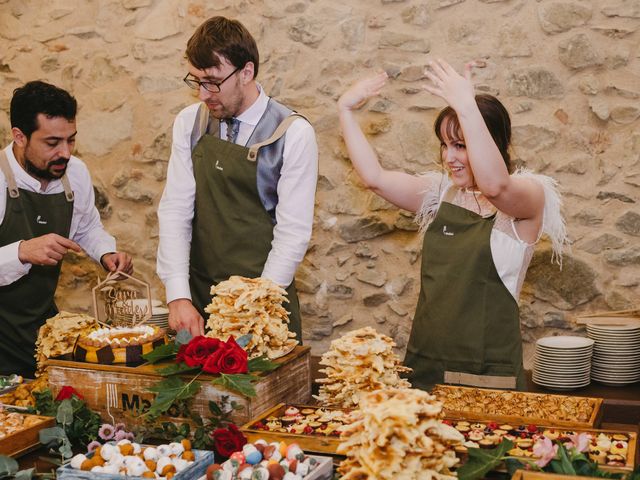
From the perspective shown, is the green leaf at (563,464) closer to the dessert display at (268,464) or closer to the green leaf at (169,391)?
the dessert display at (268,464)

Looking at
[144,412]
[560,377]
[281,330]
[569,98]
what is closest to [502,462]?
[281,330]

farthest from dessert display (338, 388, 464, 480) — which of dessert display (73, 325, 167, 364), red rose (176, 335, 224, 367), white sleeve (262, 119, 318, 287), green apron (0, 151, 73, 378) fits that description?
green apron (0, 151, 73, 378)

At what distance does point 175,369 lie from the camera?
199 cm

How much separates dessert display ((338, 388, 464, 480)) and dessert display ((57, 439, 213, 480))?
1.20 ft

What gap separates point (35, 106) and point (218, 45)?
774 millimetres

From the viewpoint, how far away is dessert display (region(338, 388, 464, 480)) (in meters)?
1.43

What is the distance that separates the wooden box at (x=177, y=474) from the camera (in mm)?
1610

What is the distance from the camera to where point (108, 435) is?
1896mm

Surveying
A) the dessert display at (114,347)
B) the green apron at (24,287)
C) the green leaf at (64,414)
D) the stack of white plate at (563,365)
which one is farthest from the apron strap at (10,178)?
the stack of white plate at (563,365)

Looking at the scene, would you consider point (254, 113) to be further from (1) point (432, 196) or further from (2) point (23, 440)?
(2) point (23, 440)

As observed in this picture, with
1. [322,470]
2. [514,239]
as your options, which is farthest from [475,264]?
[322,470]

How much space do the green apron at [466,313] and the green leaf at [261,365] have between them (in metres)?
0.75

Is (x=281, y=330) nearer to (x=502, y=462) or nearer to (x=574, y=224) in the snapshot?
(x=502, y=462)

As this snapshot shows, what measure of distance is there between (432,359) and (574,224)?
4.48 feet
